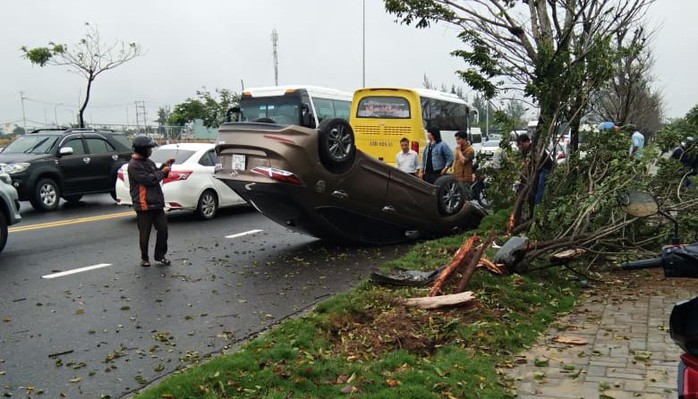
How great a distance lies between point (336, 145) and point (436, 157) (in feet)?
13.5

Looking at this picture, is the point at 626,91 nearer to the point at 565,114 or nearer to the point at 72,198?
the point at 565,114

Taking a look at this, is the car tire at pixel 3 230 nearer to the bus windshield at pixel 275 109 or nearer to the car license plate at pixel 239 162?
the car license plate at pixel 239 162

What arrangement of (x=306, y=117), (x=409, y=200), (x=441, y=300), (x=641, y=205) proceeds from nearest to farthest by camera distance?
1. (x=641, y=205)
2. (x=441, y=300)
3. (x=409, y=200)
4. (x=306, y=117)

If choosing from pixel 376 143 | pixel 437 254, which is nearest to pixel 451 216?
pixel 437 254

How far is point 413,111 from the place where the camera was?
17.0 metres

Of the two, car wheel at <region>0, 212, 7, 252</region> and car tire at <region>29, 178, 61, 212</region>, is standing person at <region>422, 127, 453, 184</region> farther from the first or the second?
car tire at <region>29, 178, 61, 212</region>

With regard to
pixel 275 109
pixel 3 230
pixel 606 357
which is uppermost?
pixel 275 109

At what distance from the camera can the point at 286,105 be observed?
18.0 metres

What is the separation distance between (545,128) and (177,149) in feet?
27.1

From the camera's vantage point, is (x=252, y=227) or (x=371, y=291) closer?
(x=371, y=291)

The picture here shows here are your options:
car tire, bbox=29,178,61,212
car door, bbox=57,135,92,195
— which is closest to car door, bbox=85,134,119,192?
car door, bbox=57,135,92,195

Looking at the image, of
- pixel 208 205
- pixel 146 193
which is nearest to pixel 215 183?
pixel 208 205

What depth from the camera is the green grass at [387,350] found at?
13.4ft

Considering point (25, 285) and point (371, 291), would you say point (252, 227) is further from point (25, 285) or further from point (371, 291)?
point (371, 291)
